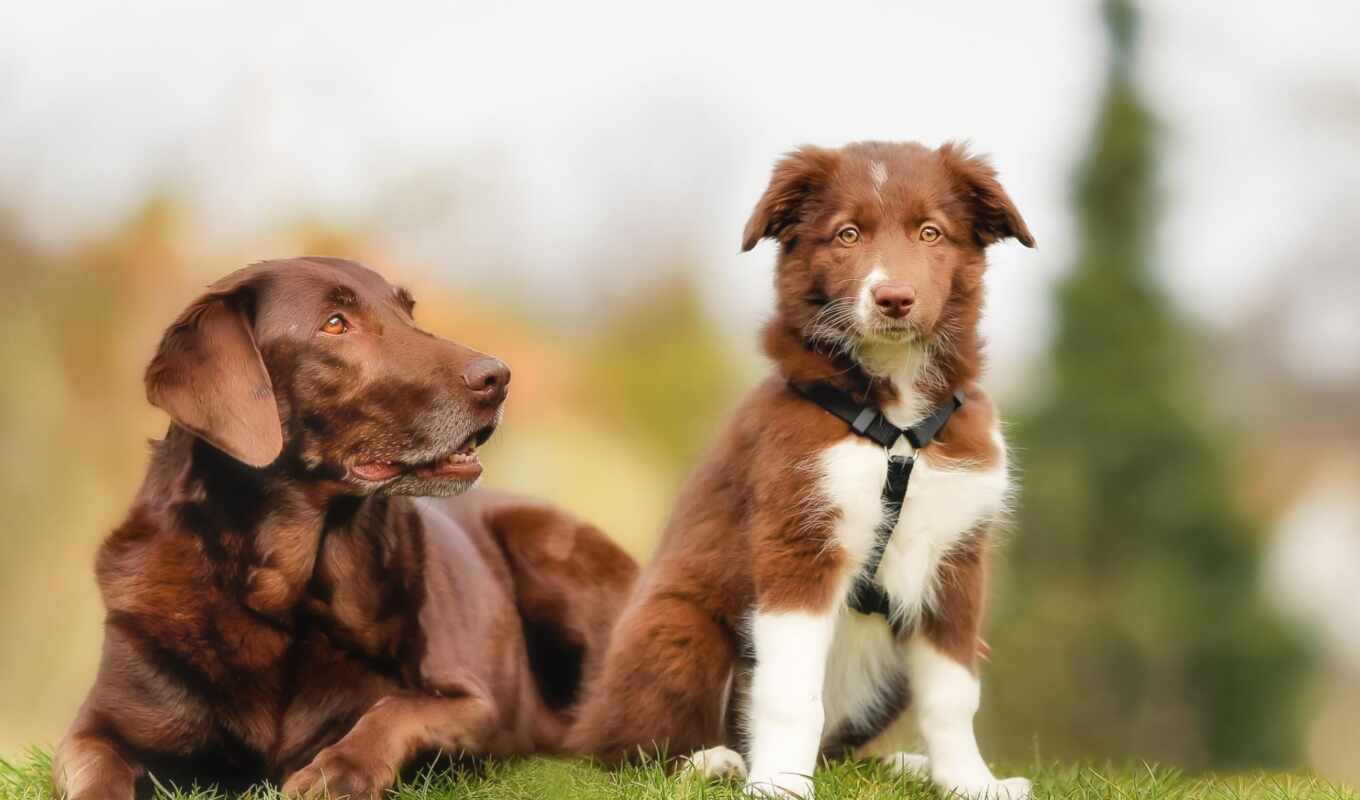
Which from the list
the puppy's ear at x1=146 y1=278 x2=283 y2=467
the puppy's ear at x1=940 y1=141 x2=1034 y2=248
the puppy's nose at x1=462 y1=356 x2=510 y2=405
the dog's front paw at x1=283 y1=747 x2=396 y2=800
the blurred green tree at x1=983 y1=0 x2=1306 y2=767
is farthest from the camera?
the blurred green tree at x1=983 y1=0 x2=1306 y2=767

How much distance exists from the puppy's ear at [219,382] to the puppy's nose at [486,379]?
555 millimetres

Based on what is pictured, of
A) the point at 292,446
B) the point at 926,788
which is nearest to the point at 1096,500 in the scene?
the point at 926,788

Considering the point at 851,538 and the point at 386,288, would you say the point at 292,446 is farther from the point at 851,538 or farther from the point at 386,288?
the point at 851,538

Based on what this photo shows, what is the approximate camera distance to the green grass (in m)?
4.23

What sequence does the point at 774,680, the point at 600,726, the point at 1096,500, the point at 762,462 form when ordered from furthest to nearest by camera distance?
1. the point at 1096,500
2. the point at 600,726
3. the point at 762,462
4. the point at 774,680

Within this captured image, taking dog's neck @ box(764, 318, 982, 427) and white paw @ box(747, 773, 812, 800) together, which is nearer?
white paw @ box(747, 773, 812, 800)

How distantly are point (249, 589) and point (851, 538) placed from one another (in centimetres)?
176

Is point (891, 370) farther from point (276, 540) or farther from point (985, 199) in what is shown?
point (276, 540)

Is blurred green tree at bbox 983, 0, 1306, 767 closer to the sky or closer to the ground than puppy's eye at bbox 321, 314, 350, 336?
closer to the ground

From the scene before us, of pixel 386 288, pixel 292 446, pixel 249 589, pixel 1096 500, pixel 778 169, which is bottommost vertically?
pixel 1096 500

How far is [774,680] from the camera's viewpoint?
4109mm

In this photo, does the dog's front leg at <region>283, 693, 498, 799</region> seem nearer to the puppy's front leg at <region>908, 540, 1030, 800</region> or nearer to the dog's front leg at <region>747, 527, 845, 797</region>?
the dog's front leg at <region>747, 527, 845, 797</region>

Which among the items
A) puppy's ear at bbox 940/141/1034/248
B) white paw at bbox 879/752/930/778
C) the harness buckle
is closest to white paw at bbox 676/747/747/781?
white paw at bbox 879/752/930/778

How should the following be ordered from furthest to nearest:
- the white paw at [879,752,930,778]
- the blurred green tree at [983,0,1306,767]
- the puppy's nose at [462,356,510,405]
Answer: the blurred green tree at [983,0,1306,767] < the white paw at [879,752,930,778] < the puppy's nose at [462,356,510,405]
